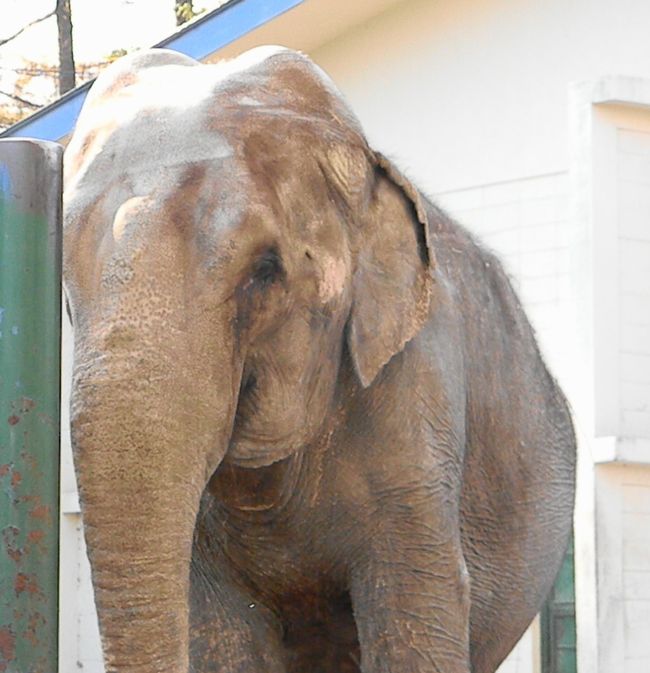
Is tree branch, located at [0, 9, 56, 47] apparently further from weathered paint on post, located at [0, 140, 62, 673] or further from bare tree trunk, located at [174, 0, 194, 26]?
weathered paint on post, located at [0, 140, 62, 673]

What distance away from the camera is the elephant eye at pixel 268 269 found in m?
4.91

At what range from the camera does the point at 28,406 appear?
10.2 ft

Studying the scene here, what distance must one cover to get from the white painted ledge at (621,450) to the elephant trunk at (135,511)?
5161mm

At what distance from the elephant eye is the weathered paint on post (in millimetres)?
1756

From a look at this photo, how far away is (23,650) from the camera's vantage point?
10.2ft

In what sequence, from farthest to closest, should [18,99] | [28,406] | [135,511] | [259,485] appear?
[18,99] < [259,485] < [135,511] < [28,406]

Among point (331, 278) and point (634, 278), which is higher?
point (331, 278)

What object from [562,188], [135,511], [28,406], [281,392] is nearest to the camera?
[28,406]

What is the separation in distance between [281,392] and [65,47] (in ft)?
64.2

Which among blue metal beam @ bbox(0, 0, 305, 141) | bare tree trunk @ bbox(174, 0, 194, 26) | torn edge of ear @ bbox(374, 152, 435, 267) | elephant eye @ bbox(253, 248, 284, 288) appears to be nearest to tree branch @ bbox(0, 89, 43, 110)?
bare tree trunk @ bbox(174, 0, 194, 26)

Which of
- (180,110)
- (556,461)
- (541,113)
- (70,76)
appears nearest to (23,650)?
(180,110)

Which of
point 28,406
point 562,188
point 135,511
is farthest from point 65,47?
point 28,406

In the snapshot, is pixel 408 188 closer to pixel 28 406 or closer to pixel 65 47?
pixel 28 406

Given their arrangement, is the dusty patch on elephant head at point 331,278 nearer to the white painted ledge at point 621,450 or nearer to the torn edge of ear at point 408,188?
the torn edge of ear at point 408,188
